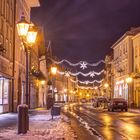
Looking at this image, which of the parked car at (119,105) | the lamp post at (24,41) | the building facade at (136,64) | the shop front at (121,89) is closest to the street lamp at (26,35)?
the lamp post at (24,41)

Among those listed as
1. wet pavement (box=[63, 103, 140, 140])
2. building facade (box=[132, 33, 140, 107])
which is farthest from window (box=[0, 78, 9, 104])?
building facade (box=[132, 33, 140, 107])

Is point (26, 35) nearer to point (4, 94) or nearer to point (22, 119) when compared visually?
point (22, 119)

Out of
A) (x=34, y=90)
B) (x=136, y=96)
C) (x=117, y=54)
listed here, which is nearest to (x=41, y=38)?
(x=34, y=90)

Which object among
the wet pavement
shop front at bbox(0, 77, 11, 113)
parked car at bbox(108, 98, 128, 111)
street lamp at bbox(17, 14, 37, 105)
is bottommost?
the wet pavement

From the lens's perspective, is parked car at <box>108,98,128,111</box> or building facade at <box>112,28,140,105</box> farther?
building facade at <box>112,28,140,105</box>

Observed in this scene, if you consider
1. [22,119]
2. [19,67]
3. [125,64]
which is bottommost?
[22,119]

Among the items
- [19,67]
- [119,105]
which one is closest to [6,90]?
[19,67]

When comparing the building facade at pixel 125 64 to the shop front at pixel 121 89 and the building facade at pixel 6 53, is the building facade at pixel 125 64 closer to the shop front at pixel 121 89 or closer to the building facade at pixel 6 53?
the shop front at pixel 121 89

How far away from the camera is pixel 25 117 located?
18.1m

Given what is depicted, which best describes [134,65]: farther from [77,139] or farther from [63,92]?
[63,92]

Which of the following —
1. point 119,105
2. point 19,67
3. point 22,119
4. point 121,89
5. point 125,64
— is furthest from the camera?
point 121,89

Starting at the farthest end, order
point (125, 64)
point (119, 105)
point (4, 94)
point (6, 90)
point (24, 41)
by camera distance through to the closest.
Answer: point (125, 64), point (119, 105), point (6, 90), point (4, 94), point (24, 41)

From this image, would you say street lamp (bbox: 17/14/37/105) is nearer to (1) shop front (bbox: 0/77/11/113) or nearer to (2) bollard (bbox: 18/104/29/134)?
(2) bollard (bbox: 18/104/29/134)

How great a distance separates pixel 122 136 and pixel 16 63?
25.8 meters
